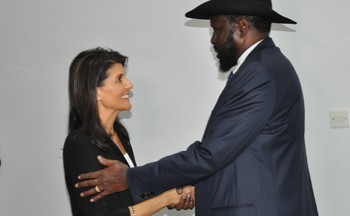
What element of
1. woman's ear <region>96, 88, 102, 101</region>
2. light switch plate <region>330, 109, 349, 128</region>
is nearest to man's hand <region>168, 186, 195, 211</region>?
woman's ear <region>96, 88, 102, 101</region>

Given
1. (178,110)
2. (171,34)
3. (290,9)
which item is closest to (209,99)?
(178,110)

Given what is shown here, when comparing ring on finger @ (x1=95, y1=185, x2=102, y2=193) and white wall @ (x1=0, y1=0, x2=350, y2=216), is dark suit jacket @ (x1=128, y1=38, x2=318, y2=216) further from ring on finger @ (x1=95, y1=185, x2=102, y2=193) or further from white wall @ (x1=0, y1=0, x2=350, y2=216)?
white wall @ (x1=0, y1=0, x2=350, y2=216)

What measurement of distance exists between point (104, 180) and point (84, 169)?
0.28 feet

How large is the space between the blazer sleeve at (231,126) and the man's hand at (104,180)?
0.64 feet

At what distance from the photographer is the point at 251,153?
1.89 metres

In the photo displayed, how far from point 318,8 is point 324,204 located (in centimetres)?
100

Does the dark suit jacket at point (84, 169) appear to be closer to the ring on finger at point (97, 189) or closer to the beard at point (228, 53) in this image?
the ring on finger at point (97, 189)

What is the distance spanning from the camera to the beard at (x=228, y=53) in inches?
80.4

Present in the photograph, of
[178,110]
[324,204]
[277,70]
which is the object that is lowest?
[324,204]

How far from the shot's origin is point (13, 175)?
3193 mm

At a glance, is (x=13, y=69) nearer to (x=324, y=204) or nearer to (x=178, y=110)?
(x=178, y=110)

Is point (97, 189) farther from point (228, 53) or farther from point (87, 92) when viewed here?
point (228, 53)

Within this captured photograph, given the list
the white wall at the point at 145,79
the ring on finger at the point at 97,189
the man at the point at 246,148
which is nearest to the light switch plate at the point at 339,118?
the white wall at the point at 145,79

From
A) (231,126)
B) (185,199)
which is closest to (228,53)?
(231,126)
